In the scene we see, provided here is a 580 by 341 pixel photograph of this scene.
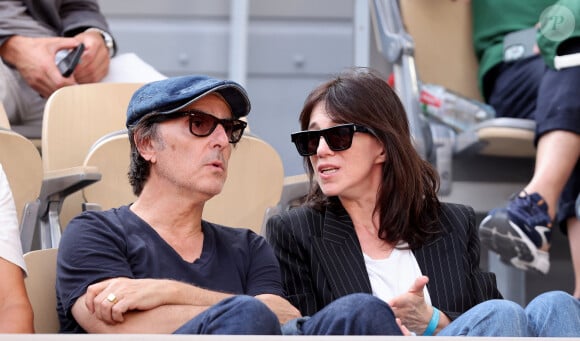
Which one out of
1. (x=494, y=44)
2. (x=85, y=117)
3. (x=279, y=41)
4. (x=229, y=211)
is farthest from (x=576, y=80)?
(x=279, y=41)

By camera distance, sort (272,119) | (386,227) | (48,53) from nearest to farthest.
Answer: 1. (386,227)
2. (48,53)
3. (272,119)

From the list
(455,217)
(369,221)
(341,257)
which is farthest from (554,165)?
(341,257)

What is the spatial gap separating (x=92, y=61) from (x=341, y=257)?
1.49m

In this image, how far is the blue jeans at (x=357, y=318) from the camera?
80.4 inches

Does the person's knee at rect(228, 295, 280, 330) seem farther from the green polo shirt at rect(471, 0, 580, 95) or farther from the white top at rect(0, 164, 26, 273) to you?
the green polo shirt at rect(471, 0, 580, 95)

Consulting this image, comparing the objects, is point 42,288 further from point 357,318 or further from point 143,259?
point 357,318

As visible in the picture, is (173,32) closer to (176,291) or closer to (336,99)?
(336,99)

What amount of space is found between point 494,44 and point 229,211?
5.11 feet

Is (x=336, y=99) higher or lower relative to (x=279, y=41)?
higher

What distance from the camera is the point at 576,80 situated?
151 inches

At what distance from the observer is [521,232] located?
352 centimetres

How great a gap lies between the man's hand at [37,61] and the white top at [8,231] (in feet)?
3.84

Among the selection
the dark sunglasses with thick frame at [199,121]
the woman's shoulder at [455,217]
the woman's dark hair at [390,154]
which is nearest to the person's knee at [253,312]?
the dark sunglasses with thick frame at [199,121]

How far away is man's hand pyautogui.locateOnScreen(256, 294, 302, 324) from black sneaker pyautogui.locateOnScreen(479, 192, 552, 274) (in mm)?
1317
